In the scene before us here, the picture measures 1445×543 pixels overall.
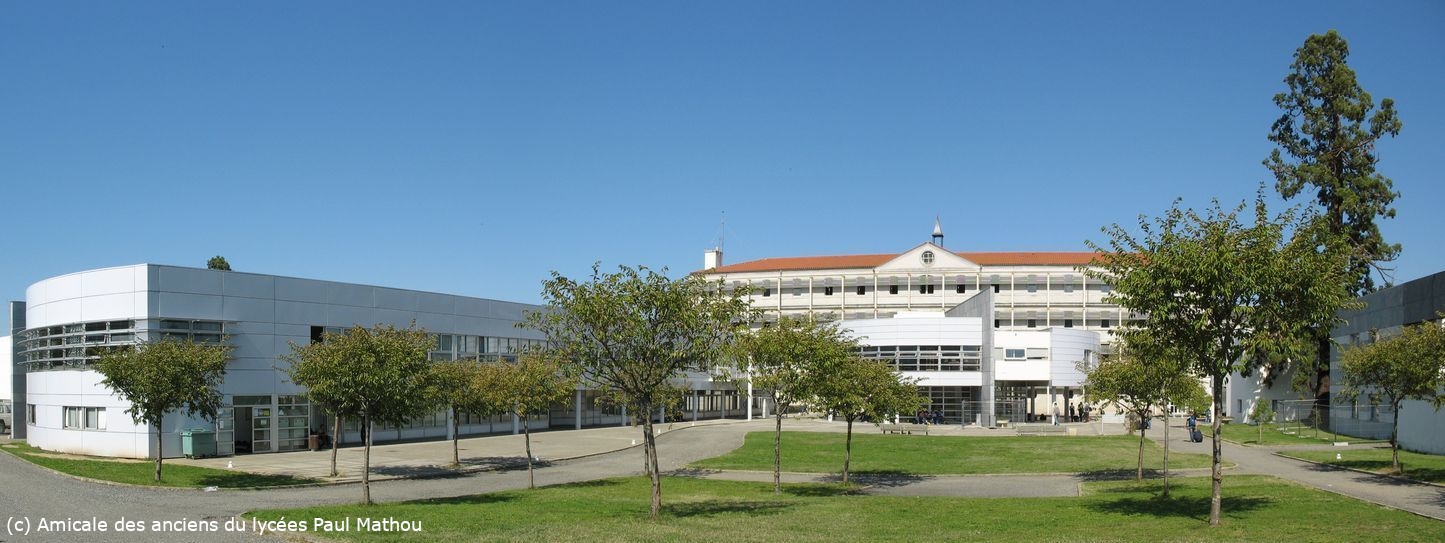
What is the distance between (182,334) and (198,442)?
14.9 feet

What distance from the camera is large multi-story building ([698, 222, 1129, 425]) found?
79.2 meters

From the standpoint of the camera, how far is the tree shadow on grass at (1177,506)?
74.7 feet

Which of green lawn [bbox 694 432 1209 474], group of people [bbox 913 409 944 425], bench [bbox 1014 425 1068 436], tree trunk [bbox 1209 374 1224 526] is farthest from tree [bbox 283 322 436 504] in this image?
group of people [bbox 913 409 944 425]

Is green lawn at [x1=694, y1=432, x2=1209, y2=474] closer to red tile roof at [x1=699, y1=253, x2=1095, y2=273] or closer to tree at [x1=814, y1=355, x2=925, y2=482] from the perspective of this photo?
tree at [x1=814, y1=355, x2=925, y2=482]

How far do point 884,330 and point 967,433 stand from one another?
17.3 metres

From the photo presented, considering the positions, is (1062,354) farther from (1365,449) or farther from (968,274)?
(1365,449)

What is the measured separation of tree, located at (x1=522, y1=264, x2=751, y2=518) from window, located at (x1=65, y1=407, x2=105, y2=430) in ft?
98.3

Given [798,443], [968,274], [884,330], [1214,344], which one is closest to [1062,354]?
[884,330]

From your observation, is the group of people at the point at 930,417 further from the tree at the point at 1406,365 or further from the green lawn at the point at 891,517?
the green lawn at the point at 891,517

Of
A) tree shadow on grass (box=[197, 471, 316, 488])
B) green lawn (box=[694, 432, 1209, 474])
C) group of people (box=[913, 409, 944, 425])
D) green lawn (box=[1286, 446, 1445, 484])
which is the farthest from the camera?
group of people (box=[913, 409, 944, 425])

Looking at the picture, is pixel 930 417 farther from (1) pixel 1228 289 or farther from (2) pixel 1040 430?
(1) pixel 1228 289

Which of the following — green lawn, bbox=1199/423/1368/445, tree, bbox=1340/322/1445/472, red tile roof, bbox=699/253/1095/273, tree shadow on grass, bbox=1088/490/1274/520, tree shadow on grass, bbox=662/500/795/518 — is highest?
red tile roof, bbox=699/253/1095/273

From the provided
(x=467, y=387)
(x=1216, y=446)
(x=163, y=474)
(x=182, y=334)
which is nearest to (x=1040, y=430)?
(x=467, y=387)

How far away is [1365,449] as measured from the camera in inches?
1703
